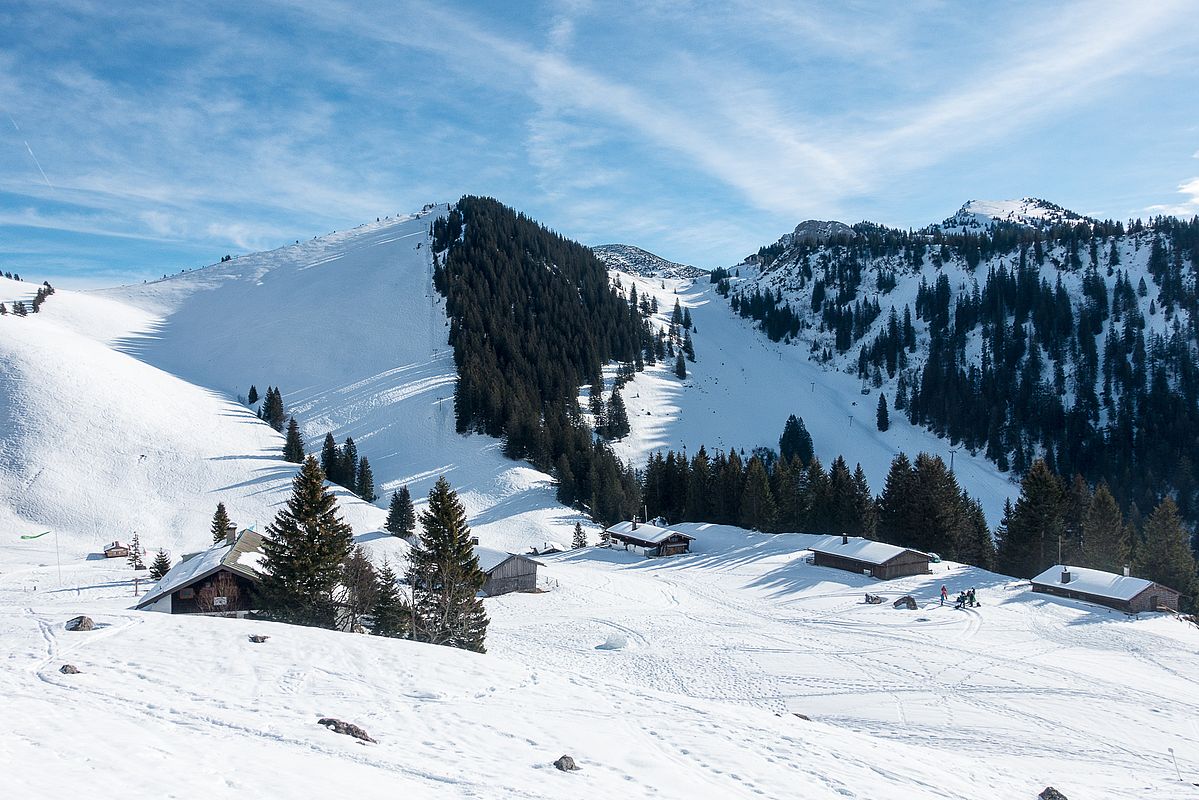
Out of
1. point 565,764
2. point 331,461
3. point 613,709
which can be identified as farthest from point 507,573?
point 565,764

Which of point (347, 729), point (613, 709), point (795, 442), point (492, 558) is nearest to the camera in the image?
point (347, 729)

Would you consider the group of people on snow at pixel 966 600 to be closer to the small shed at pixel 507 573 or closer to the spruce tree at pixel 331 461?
the small shed at pixel 507 573

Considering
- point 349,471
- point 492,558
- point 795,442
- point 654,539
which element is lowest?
point 654,539

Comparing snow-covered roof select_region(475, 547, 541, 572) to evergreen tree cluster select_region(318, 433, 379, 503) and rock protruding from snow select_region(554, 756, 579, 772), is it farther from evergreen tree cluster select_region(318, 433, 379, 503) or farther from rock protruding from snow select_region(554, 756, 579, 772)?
rock protruding from snow select_region(554, 756, 579, 772)

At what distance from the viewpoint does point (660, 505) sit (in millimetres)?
86500

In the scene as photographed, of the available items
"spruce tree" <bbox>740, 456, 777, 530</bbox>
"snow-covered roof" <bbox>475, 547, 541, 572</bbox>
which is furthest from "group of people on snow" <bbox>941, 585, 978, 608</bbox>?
"snow-covered roof" <bbox>475, 547, 541, 572</bbox>

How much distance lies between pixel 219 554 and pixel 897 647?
3566 centimetres

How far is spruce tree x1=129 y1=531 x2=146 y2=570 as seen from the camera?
178 ft

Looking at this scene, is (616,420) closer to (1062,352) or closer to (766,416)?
(766,416)

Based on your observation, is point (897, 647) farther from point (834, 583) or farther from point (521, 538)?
point (521, 538)

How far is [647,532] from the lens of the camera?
70.0 meters

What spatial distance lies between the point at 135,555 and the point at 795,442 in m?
102

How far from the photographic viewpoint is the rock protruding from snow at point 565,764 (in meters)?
13.1

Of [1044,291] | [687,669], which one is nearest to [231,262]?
[687,669]
